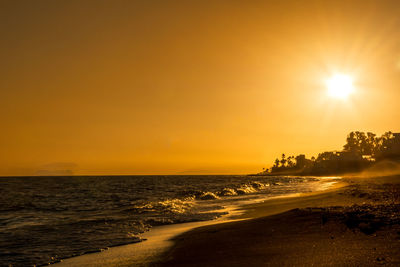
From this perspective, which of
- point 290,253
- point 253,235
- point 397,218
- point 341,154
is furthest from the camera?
point 341,154

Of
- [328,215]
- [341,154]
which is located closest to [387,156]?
[341,154]

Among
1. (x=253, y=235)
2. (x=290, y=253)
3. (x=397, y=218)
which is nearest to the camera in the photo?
(x=290, y=253)

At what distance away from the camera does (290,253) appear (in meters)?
7.23

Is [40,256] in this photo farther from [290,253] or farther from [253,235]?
[290,253]

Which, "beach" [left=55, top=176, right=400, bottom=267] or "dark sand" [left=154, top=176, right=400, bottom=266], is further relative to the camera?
"beach" [left=55, top=176, right=400, bottom=267]

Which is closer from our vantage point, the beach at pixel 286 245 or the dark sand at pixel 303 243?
the dark sand at pixel 303 243

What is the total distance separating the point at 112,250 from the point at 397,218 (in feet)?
31.9

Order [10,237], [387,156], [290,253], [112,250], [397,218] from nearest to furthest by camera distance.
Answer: [290,253] → [397,218] → [112,250] → [10,237] → [387,156]

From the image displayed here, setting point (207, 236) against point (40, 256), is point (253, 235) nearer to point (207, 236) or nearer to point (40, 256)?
point (207, 236)

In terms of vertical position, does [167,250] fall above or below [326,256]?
below

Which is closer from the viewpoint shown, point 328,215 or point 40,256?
point 40,256

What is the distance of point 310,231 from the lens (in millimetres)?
9531

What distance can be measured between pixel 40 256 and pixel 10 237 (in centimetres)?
490

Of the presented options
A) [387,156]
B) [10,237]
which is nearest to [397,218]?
[10,237]
